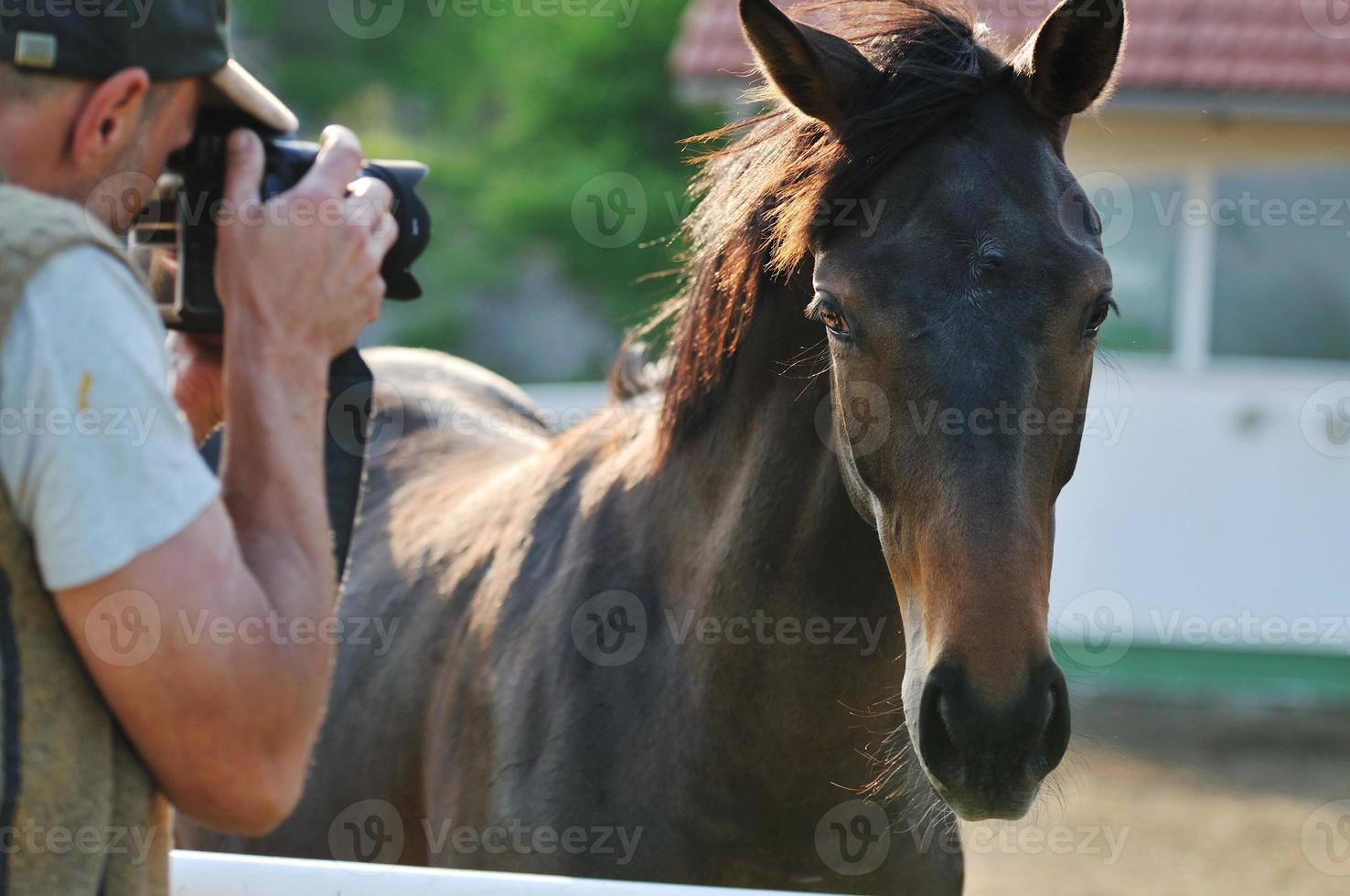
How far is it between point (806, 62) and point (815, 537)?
2.71 ft

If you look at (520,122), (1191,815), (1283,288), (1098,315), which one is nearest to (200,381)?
(1098,315)

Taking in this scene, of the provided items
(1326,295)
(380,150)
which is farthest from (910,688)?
(380,150)

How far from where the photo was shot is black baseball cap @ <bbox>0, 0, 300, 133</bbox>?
1.14m

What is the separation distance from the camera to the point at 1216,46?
8883 mm

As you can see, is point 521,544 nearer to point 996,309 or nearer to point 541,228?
point 996,309

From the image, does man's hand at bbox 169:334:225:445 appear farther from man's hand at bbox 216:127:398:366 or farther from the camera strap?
man's hand at bbox 216:127:398:366

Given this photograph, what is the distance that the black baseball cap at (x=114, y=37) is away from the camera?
1.14 metres

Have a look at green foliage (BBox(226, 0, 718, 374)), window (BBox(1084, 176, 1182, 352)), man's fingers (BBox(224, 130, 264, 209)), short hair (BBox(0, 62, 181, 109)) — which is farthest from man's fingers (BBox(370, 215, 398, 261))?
green foliage (BBox(226, 0, 718, 374))

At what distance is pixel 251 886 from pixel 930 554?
101cm

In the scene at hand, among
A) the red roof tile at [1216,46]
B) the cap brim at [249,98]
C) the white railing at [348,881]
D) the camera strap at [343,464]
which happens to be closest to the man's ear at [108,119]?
the cap brim at [249,98]

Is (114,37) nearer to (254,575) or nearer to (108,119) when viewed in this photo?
(108,119)

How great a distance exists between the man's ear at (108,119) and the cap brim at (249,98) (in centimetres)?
12

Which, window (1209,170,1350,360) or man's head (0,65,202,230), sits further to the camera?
window (1209,170,1350,360)

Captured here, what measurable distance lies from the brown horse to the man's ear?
1108 mm
